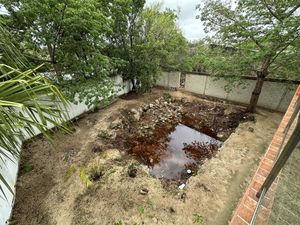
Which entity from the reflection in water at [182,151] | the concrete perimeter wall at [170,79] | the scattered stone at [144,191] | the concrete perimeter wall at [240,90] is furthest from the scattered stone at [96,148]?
the concrete perimeter wall at [170,79]

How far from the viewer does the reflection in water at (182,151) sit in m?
4.42

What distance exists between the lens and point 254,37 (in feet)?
18.1

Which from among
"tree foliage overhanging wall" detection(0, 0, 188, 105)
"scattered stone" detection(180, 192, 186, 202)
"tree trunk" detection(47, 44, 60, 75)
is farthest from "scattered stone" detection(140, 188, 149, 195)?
"tree trunk" detection(47, 44, 60, 75)

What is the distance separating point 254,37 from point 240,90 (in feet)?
9.73

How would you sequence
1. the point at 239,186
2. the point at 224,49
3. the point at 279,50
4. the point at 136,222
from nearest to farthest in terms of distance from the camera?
the point at 136,222 → the point at 239,186 → the point at 279,50 → the point at 224,49

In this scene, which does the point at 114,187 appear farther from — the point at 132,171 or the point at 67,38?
the point at 67,38

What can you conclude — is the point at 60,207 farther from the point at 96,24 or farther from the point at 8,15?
the point at 8,15

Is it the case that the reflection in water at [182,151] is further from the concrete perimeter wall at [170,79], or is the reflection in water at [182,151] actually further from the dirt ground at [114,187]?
the concrete perimeter wall at [170,79]

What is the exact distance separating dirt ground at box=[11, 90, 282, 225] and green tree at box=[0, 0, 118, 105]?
6.26ft

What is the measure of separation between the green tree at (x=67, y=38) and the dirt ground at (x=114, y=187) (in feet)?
6.26

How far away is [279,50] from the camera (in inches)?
199

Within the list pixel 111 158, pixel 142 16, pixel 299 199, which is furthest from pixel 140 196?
pixel 142 16

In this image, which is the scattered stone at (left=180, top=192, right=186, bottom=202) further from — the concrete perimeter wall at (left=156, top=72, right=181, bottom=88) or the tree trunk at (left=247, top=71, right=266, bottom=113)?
the concrete perimeter wall at (left=156, top=72, right=181, bottom=88)

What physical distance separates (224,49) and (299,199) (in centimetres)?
649
